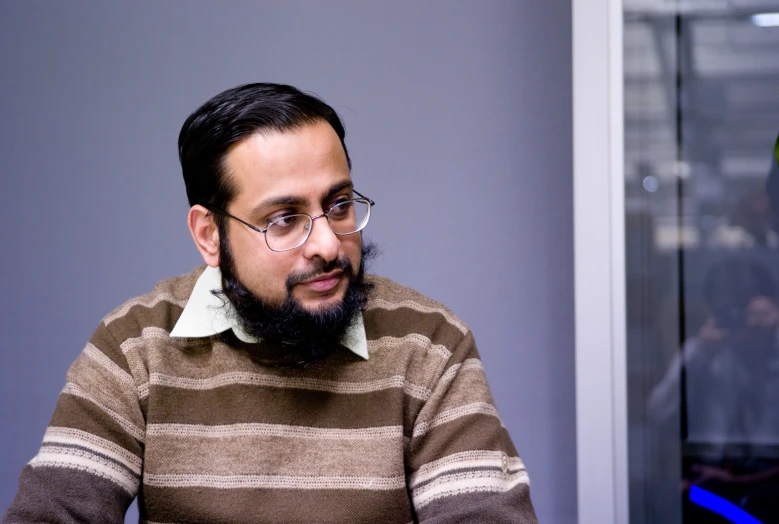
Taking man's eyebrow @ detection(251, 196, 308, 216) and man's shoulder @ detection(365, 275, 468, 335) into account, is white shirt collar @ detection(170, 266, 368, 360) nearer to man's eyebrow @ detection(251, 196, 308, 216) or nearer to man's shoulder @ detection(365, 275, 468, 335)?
man's shoulder @ detection(365, 275, 468, 335)

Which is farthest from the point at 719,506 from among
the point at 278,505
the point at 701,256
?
the point at 278,505

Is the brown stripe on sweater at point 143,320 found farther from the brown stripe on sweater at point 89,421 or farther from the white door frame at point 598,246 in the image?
the white door frame at point 598,246

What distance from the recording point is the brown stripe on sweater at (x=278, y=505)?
53.4 inches

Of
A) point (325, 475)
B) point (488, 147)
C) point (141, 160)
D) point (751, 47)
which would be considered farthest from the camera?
point (141, 160)

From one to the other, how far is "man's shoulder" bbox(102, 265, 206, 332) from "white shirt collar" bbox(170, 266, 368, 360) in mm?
36

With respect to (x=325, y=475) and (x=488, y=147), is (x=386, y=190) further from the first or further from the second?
(x=325, y=475)

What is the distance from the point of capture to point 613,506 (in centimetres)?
214

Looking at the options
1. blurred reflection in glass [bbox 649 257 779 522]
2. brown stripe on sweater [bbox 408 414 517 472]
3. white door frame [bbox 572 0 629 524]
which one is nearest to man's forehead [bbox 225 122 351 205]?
brown stripe on sweater [bbox 408 414 517 472]

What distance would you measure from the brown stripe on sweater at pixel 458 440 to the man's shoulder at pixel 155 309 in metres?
0.51

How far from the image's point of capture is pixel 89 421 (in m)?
1.36

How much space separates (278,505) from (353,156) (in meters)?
1.28

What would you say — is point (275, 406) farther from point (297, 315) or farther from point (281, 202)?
point (281, 202)

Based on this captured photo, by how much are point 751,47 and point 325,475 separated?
4.93ft

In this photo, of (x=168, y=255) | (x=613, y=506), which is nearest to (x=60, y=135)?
(x=168, y=255)
